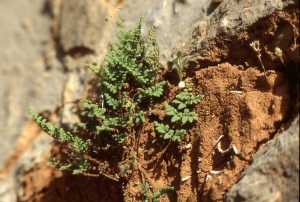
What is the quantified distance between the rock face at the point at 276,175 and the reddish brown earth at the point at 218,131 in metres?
0.19

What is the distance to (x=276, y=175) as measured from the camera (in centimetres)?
245

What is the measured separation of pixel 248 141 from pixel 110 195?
4.56 ft

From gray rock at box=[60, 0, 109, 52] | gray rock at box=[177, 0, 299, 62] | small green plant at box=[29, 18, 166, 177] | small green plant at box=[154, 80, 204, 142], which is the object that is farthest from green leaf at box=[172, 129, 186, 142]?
gray rock at box=[60, 0, 109, 52]

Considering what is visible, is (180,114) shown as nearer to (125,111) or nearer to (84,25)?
(125,111)

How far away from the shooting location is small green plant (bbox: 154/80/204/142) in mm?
3145

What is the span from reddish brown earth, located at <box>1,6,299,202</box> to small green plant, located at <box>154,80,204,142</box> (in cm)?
7

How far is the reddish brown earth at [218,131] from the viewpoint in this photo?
2.78 meters

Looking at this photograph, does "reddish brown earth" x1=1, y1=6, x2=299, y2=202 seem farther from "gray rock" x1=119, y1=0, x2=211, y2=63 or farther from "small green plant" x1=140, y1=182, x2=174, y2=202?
"gray rock" x1=119, y1=0, x2=211, y2=63

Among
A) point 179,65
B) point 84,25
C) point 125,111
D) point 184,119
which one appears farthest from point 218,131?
point 84,25

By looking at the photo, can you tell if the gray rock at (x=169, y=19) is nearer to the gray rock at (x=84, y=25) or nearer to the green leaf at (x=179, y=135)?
the gray rock at (x=84, y=25)

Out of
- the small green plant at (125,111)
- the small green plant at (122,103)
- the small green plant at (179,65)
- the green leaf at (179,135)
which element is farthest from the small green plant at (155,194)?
the small green plant at (179,65)

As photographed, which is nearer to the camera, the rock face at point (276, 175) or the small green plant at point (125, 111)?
the rock face at point (276, 175)

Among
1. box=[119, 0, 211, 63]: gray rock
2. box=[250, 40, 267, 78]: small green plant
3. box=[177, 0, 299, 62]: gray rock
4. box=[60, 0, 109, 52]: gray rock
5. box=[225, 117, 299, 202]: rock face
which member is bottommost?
box=[225, 117, 299, 202]: rock face

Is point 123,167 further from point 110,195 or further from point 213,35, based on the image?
point 213,35
